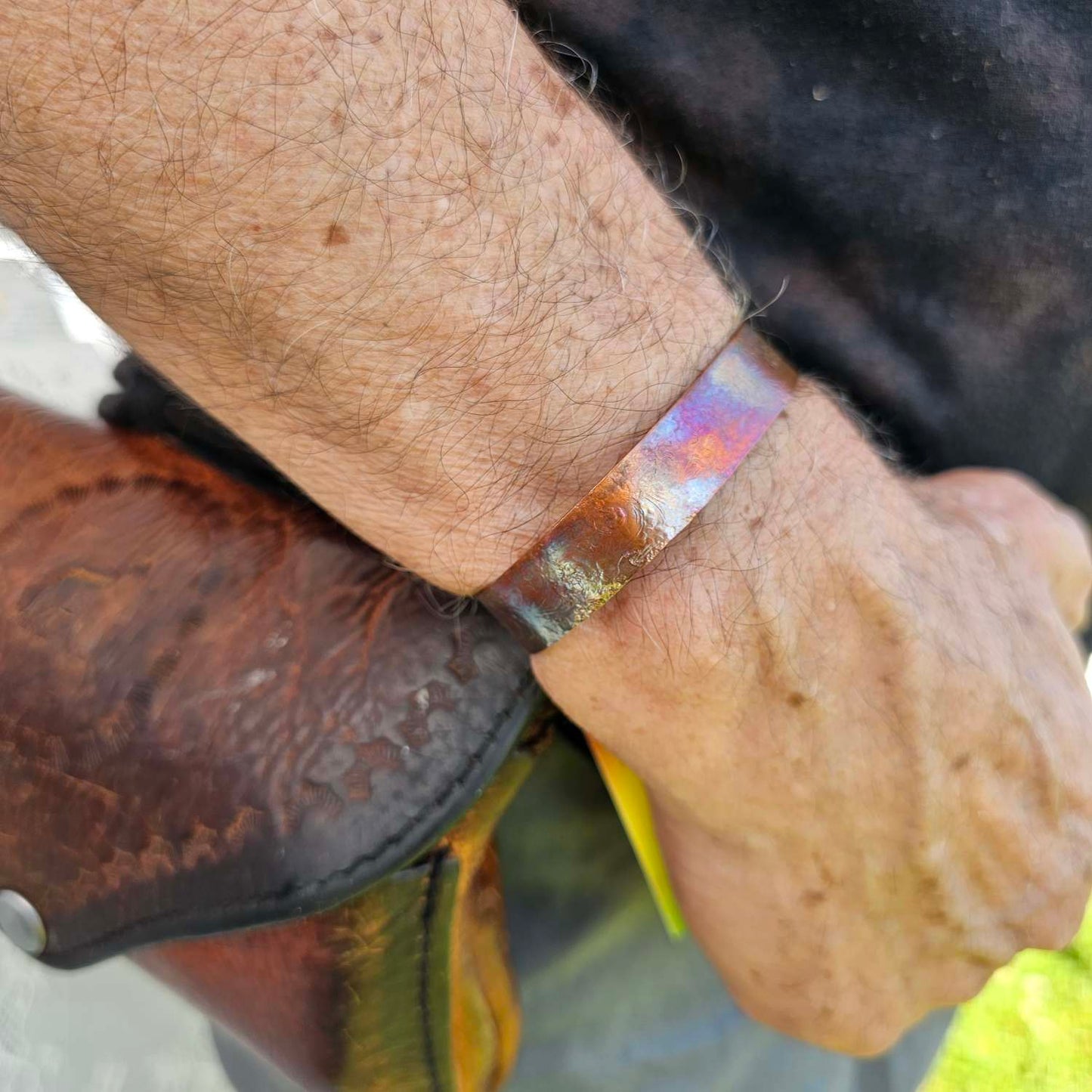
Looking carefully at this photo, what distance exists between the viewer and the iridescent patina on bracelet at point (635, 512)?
641mm

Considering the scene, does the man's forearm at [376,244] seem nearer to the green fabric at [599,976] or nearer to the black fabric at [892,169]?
the black fabric at [892,169]

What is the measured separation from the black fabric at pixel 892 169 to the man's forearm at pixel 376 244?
151 mm

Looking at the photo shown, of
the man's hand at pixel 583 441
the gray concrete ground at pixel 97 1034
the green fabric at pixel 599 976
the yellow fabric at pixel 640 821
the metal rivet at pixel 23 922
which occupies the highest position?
the man's hand at pixel 583 441

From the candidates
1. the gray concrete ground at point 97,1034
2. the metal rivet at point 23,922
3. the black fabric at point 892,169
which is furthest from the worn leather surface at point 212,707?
the gray concrete ground at point 97,1034

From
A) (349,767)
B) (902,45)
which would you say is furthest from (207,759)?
(902,45)

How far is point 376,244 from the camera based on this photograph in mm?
571

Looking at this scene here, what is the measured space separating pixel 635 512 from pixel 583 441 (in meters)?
0.06

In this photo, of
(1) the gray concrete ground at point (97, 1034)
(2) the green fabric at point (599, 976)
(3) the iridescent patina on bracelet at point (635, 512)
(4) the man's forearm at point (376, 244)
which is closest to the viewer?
(4) the man's forearm at point (376, 244)

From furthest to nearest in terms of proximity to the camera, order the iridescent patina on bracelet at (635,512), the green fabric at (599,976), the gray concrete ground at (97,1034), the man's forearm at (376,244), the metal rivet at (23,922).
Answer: the gray concrete ground at (97,1034) → the green fabric at (599,976) → the metal rivet at (23,922) → the iridescent patina on bracelet at (635,512) → the man's forearm at (376,244)

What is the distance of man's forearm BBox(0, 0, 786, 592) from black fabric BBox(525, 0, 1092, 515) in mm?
151

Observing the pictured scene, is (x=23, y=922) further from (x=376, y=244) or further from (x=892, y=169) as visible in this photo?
(x=892, y=169)

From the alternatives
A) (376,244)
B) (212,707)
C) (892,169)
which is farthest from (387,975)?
(892,169)

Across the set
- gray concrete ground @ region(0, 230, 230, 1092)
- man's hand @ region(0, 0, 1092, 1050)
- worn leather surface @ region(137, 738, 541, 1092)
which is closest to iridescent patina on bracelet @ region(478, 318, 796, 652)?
man's hand @ region(0, 0, 1092, 1050)

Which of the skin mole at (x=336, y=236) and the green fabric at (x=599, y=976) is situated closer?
the skin mole at (x=336, y=236)
